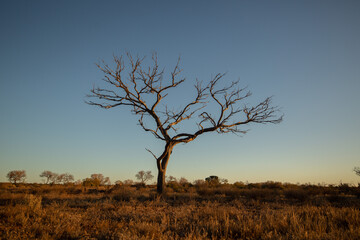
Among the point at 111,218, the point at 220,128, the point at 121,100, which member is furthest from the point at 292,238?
the point at 121,100

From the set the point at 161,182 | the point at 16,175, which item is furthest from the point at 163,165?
the point at 16,175

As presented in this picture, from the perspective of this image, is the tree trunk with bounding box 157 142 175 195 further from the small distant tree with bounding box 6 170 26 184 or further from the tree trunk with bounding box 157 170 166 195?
the small distant tree with bounding box 6 170 26 184

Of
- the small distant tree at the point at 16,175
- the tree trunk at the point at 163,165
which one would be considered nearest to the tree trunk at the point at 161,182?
the tree trunk at the point at 163,165

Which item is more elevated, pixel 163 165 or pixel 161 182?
pixel 163 165

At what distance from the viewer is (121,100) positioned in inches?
545

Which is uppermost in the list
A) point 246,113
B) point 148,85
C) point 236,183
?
point 148,85

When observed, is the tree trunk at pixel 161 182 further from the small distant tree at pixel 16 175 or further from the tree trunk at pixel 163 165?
the small distant tree at pixel 16 175

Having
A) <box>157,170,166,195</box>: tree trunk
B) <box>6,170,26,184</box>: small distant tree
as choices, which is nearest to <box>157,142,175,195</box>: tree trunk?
<box>157,170,166,195</box>: tree trunk

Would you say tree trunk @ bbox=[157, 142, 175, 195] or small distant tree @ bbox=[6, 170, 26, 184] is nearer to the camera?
tree trunk @ bbox=[157, 142, 175, 195]

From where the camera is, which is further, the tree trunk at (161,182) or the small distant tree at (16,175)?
the small distant tree at (16,175)

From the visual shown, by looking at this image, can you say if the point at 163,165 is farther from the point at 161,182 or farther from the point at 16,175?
the point at 16,175

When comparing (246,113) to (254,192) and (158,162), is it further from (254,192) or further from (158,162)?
(158,162)

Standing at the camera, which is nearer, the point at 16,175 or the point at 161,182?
the point at 161,182

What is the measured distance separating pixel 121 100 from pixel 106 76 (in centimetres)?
193
